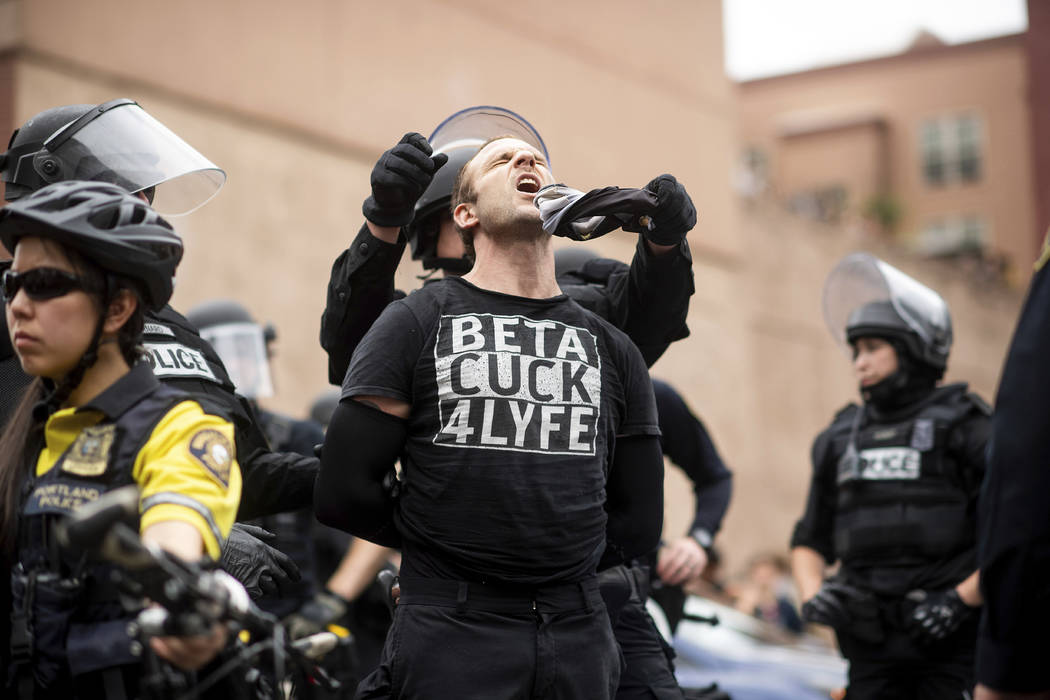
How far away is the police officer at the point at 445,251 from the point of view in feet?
12.2

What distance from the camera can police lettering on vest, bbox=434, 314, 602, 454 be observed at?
344 centimetres

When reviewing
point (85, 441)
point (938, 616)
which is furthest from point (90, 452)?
point (938, 616)

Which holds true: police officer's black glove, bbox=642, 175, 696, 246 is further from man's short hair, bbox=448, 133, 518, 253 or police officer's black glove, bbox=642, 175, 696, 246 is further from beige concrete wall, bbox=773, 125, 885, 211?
beige concrete wall, bbox=773, 125, 885, 211

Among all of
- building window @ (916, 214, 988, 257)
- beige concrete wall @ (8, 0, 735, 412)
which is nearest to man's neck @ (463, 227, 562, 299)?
beige concrete wall @ (8, 0, 735, 412)

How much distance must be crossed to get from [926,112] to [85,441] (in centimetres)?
3747

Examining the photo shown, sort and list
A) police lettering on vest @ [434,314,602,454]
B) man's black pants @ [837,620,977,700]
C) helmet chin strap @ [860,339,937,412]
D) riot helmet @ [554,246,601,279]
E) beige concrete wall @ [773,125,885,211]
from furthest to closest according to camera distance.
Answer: beige concrete wall @ [773,125,885,211], helmet chin strap @ [860,339,937,412], man's black pants @ [837,620,977,700], riot helmet @ [554,246,601,279], police lettering on vest @ [434,314,602,454]

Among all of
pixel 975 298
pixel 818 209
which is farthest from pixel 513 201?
pixel 975 298

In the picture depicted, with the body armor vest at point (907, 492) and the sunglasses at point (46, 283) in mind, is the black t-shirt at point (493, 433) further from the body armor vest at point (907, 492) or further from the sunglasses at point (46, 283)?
the body armor vest at point (907, 492)

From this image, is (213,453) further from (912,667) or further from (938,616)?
(912,667)

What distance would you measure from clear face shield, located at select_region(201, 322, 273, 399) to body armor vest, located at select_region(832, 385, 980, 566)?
2.69 metres

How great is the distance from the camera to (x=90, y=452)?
2.88 m

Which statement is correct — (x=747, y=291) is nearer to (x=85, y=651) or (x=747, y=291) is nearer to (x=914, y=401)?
(x=914, y=401)

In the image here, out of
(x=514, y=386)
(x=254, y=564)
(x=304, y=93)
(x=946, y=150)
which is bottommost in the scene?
(x=254, y=564)

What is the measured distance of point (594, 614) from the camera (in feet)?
11.6
